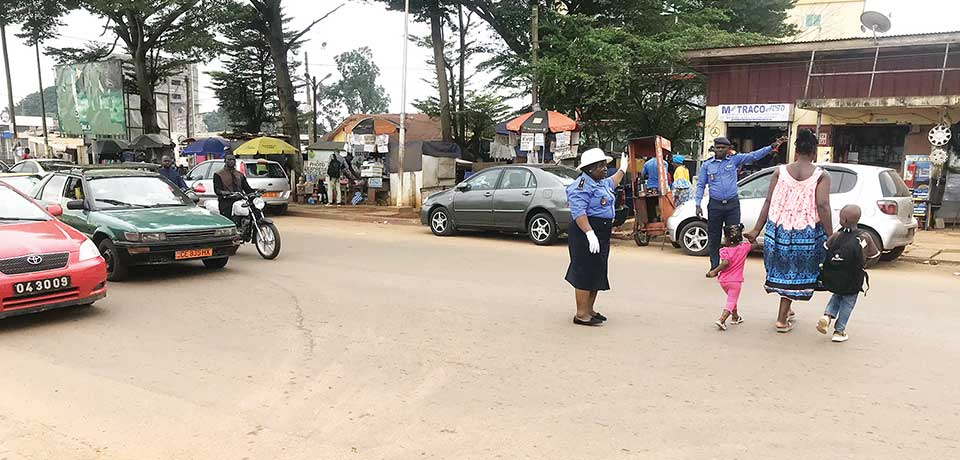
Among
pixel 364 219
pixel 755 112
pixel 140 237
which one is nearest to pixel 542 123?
pixel 755 112

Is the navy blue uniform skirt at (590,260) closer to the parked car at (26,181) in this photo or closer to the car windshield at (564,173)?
the car windshield at (564,173)

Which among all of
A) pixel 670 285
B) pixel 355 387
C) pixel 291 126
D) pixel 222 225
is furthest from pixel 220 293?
pixel 291 126

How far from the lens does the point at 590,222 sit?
6191 millimetres

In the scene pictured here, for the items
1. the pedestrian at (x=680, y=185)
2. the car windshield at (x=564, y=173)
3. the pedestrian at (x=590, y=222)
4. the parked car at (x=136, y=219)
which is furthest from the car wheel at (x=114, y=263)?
the pedestrian at (x=680, y=185)

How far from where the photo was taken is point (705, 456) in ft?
11.4

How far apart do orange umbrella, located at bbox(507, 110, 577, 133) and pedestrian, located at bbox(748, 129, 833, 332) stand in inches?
411

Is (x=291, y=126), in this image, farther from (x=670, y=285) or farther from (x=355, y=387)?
(x=355, y=387)

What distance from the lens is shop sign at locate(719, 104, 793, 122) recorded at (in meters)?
15.6

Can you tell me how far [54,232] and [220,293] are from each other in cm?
179

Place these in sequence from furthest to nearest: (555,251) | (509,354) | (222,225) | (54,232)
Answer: (555,251) → (222,225) → (54,232) → (509,354)

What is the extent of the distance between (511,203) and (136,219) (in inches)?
249

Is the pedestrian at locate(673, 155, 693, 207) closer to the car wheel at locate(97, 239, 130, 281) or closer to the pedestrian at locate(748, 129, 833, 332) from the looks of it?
the pedestrian at locate(748, 129, 833, 332)

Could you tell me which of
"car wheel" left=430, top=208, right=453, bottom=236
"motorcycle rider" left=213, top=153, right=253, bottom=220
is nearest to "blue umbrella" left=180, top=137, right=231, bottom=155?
"car wheel" left=430, top=208, right=453, bottom=236

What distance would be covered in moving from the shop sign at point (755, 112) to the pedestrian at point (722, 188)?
27.7 ft
